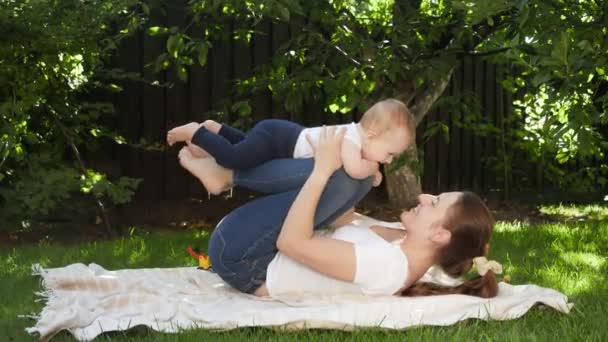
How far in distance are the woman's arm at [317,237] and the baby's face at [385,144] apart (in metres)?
0.12

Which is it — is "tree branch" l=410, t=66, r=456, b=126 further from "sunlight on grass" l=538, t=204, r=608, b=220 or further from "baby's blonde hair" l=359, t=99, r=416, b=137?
"baby's blonde hair" l=359, t=99, r=416, b=137

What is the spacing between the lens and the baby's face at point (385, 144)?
2750mm

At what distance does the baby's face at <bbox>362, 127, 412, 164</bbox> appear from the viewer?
9.02ft

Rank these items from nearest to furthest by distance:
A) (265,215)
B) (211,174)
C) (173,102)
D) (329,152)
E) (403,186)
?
(329,152)
(265,215)
(211,174)
(173,102)
(403,186)

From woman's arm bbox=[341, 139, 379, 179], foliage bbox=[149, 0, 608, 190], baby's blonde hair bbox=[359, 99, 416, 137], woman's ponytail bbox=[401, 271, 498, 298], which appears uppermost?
foliage bbox=[149, 0, 608, 190]

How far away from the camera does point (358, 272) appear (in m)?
2.75

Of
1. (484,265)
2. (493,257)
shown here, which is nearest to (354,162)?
(484,265)

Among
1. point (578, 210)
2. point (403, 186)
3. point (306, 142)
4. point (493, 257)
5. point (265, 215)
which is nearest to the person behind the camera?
point (265, 215)

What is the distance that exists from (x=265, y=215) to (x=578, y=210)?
5383mm

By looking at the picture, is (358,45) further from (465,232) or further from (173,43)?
(465,232)

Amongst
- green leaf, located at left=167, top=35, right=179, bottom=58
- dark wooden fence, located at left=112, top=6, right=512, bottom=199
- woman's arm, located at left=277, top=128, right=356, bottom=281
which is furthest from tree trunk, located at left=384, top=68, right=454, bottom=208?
woman's arm, located at left=277, top=128, right=356, bottom=281

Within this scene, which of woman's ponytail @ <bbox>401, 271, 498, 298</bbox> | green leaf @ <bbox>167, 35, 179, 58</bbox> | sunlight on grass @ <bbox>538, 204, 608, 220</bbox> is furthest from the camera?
sunlight on grass @ <bbox>538, 204, 608, 220</bbox>

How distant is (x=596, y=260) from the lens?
406 cm

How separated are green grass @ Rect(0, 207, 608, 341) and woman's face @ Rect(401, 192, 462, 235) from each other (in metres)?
0.39
